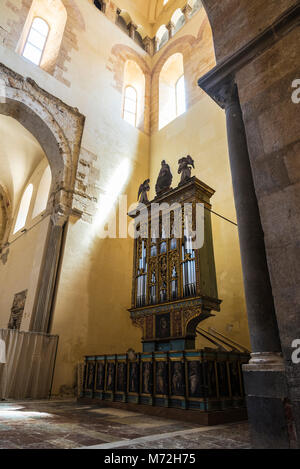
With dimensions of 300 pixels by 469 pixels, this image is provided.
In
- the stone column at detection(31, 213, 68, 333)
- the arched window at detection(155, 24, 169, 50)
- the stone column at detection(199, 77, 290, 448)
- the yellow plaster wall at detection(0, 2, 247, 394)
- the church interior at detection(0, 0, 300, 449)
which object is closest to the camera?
the stone column at detection(199, 77, 290, 448)

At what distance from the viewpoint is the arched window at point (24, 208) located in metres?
12.8

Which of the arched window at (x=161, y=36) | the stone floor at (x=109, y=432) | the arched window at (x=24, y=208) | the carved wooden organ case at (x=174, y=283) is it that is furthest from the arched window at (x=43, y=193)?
the stone floor at (x=109, y=432)

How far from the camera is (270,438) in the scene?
238 centimetres

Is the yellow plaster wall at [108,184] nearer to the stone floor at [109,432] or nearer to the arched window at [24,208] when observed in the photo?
the stone floor at [109,432]

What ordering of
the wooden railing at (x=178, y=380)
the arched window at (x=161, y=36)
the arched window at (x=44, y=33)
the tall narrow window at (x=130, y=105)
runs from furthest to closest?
the arched window at (x=161, y=36)
the tall narrow window at (x=130, y=105)
the arched window at (x=44, y=33)
the wooden railing at (x=178, y=380)

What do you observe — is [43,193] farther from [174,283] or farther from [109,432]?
[109,432]

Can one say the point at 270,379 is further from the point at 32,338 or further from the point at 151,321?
the point at 32,338

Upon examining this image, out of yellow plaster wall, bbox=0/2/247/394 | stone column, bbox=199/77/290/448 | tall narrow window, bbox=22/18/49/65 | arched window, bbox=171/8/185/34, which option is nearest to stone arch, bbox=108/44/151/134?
yellow plaster wall, bbox=0/2/247/394

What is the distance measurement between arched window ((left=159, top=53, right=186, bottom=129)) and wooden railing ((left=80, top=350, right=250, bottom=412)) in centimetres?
970

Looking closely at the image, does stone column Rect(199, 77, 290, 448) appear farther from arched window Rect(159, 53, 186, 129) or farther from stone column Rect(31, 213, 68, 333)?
arched window Rect(159, 53, 186, 129)

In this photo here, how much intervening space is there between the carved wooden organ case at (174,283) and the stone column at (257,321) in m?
2.76

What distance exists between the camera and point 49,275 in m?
8.00

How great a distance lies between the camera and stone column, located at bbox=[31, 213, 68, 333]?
7.57 metres

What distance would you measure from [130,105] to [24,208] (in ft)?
20.4
